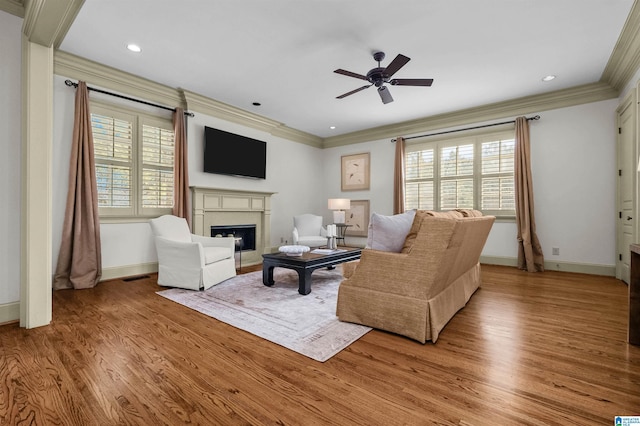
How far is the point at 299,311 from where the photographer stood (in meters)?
2.81

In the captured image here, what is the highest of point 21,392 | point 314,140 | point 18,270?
point 314,140

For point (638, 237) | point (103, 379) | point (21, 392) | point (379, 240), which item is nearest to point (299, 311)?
point (379, 240)

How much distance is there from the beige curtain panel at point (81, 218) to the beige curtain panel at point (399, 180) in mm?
5123

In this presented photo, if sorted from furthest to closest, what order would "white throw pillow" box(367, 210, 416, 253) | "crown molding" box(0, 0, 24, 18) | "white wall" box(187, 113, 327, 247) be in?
"white wall" box(187, 113, 327, 247) → "crown molding" box(0, 0, 24, 18) → "white throw pillow" box(367, 210, 416, 253)

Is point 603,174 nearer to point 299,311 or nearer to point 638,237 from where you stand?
point 638,237

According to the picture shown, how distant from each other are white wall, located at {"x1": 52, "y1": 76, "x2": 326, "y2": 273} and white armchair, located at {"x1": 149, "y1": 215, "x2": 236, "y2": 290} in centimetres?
71

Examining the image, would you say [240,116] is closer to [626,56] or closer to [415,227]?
[415,227]

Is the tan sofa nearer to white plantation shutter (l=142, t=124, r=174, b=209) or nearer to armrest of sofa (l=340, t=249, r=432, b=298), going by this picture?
armrest of sofa (l=340, t=249, r=432, b=298)

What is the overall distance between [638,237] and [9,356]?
605 cm

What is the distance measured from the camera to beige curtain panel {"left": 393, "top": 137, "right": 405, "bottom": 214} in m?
6.25

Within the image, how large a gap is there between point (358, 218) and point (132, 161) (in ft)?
15.2

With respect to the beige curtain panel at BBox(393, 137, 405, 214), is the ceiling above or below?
above

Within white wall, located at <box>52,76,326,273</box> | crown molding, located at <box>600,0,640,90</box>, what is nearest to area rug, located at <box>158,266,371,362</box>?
white wall, located at <box>52,76,326,273</box>

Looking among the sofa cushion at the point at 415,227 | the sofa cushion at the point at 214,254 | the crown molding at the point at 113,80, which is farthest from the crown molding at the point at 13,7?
the sofa cushion at the point at 415,227
